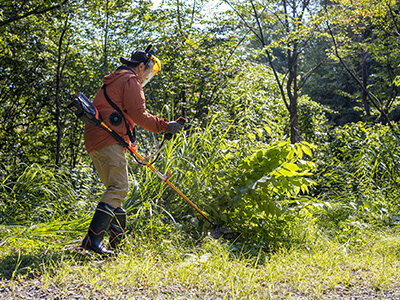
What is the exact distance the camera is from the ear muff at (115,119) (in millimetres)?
3473

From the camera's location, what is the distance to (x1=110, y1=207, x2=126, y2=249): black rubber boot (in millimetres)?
3525

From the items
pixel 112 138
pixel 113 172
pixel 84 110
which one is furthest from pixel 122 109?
pixel 113 172

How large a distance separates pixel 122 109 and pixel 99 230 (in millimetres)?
1026

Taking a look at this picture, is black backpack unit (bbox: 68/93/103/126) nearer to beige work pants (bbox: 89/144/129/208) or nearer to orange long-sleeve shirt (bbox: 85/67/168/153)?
orange long-sleeve shirt (bbox: 85/67/168/153)

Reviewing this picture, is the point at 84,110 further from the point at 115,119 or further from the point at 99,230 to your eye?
the point at 99,230

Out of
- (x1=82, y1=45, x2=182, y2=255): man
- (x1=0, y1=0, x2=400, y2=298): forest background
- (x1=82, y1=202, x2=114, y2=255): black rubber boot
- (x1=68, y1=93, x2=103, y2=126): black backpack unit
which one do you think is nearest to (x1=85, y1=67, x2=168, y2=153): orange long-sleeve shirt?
(x1=82, y1=45, x2=182, y2=255): man

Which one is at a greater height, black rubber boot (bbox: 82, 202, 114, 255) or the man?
the man

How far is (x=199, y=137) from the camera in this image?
184 inches

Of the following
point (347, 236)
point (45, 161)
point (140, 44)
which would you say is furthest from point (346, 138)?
point (45, 161)

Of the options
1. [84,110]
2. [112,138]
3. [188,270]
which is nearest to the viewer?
[188,270]

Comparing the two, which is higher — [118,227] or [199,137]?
[199,137]

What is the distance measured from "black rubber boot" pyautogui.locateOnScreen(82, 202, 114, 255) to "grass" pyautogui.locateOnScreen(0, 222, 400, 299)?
0.09 metres

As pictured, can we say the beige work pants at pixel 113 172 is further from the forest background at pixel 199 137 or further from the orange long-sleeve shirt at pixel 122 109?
the forest background at pixel 199 137

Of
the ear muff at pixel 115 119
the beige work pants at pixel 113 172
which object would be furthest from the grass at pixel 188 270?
the ear muff at pixel 115 119
